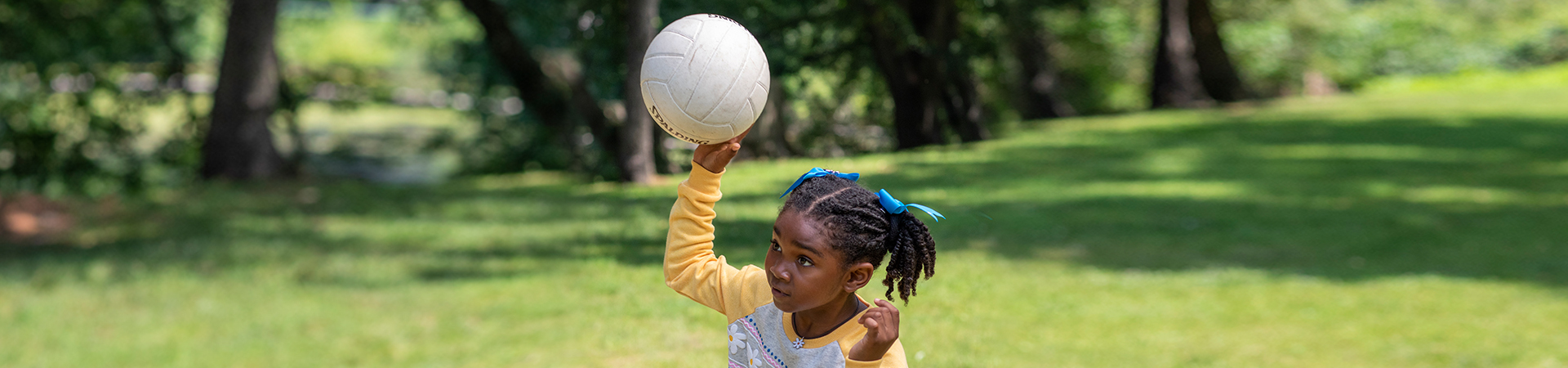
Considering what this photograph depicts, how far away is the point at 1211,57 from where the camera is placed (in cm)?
2209

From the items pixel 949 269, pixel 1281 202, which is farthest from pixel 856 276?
pixel 1281 202

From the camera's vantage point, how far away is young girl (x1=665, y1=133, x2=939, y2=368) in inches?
105

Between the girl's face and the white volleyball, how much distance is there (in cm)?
53

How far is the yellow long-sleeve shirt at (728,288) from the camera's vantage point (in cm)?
289

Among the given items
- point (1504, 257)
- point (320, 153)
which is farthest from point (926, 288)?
point (320, 153)

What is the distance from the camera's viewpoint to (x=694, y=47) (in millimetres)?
3330

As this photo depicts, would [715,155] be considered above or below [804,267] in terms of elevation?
above

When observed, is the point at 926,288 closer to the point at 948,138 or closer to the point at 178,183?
the point at 948,138

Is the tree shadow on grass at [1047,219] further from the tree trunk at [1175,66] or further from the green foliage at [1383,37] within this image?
the green foliage at [1383,37]

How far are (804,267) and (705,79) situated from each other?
0.80m

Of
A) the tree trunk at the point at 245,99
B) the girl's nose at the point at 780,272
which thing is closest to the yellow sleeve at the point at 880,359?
the girl's nose at the point at 780,272

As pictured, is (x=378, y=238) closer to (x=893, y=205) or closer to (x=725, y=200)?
(x=725, y=200)

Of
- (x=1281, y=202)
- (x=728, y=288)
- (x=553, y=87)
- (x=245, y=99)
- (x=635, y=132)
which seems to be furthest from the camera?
(x=553, y=87)

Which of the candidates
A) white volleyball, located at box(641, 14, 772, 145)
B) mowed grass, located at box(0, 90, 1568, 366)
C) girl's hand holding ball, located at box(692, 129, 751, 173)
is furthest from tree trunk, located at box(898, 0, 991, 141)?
girl's hand holding ball, located at box(692, 129, 751, 173)
